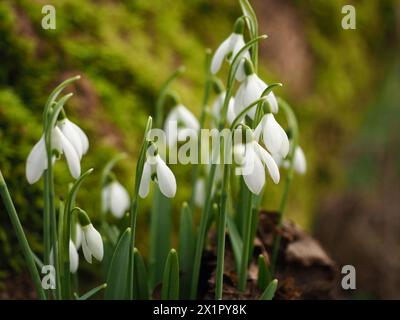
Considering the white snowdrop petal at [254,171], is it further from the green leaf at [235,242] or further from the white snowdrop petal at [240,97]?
the green leaf at [235,242]

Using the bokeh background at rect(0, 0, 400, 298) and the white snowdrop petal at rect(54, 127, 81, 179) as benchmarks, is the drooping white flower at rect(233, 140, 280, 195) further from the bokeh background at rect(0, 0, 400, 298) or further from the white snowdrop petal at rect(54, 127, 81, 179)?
the bokeh background at rect(0, 0, 400, 298)

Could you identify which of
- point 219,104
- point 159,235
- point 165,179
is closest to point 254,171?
point 165,179

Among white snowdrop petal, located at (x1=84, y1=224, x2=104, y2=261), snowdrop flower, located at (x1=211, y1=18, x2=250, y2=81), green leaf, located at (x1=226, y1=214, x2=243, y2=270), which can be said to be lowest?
green leaf, located at (x1=226, y1=214, x2=243, y2=270)

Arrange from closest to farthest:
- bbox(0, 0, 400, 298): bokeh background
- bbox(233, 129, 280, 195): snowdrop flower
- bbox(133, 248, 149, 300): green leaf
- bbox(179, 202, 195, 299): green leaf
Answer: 1. bbox(233, 129, 280, 195): snowdrop flower
2. bbox(133, 248, 149, 300): green leaf
3. bbox(179, 202, 195, 299): green leaf
4. bbox(0, 0, 400, 298): bokeh background

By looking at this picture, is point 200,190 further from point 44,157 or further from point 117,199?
point 44,157

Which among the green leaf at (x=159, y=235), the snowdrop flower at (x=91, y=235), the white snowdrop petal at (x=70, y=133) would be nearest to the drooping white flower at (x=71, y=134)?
the white snowdrop petal at (x=70, y=133)

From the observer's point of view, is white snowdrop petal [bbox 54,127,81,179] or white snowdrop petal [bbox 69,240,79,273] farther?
white snowdrop petal [bbox 69,240,79,273]

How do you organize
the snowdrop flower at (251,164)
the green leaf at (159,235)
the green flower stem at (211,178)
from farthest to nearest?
the green leaf at (159,235)
the green flower stem at (211,178)
the snowdrop flower at (251,164)

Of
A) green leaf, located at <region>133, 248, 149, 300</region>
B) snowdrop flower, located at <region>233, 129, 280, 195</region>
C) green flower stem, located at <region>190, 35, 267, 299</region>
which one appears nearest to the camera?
snowdrop flower, located at <region>233, 129, 280, 195</region>

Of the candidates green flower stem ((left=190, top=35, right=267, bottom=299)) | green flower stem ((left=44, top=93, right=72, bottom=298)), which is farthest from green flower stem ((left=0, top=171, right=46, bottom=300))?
green flower stem ((left=190, top=35, right=267, bottom=299))
